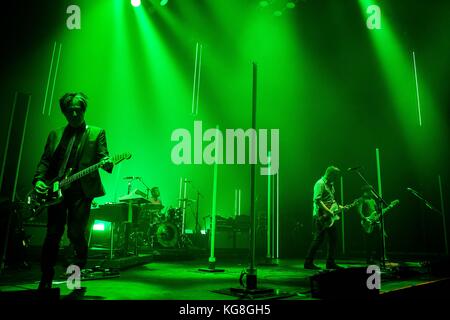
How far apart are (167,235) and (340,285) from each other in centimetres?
673

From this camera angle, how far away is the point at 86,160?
Result: 3.26 metres

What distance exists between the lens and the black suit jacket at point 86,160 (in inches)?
125

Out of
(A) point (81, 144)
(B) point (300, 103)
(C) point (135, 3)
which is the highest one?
(C) point (135, 3)

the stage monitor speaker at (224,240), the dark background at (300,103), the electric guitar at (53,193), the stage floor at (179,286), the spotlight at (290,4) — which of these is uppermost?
the spotlight at (290,4)

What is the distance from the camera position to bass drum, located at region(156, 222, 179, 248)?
29.9 feet

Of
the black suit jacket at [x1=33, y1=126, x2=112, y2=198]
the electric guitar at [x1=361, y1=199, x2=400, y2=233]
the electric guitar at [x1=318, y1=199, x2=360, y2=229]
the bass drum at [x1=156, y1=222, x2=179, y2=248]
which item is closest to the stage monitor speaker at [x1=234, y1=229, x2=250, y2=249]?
the bass drum at [x1=156, y1=222, x2=179, y2=248]

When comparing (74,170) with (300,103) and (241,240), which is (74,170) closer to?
(241,240)

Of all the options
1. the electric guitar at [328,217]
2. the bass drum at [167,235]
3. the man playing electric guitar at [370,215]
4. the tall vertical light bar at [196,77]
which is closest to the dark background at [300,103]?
→ the tall vertical light bar at [196,77]

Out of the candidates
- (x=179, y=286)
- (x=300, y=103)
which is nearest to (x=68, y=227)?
(x=179, y=286)

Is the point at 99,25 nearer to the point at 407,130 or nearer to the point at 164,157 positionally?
the point at 164,157

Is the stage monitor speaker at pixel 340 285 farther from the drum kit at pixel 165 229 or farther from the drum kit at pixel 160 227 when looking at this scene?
the drum kit at pixel 165 229

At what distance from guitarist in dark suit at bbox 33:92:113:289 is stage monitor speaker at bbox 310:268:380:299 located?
2023 millimetres

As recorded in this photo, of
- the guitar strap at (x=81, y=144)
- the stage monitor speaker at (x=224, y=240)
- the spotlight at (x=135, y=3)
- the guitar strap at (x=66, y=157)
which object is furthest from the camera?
the stage monitor speaker at (x=224, y=240)

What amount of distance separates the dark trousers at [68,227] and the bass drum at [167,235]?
5.92 meters
